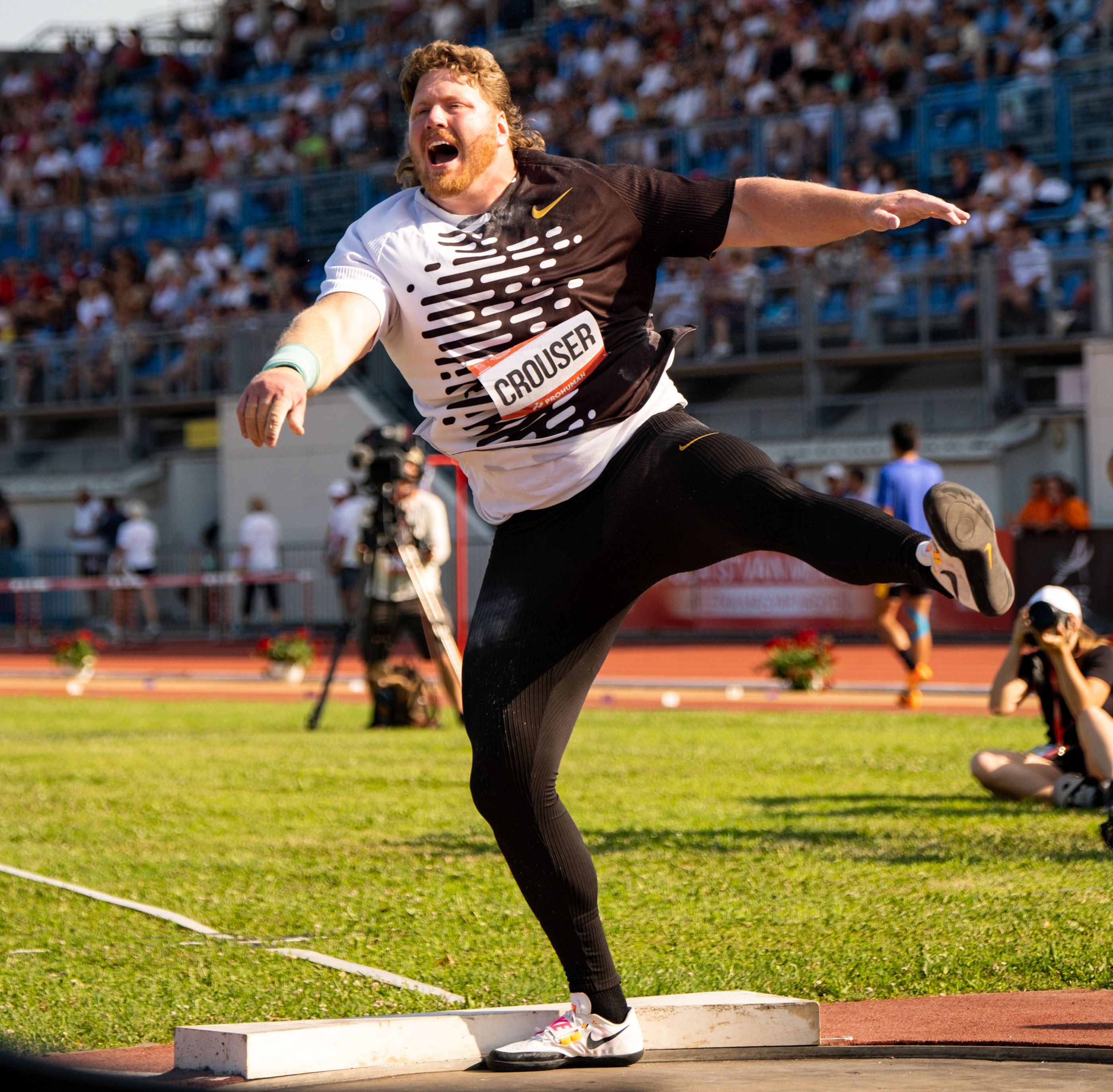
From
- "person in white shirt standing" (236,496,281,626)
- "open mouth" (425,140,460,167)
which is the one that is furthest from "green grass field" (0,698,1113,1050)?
"person in white shirt standing" (236,496,281,626)

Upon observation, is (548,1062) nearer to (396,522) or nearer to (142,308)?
(396,522)

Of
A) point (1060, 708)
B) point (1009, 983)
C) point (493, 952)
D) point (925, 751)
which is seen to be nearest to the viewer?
point (1009, 983)

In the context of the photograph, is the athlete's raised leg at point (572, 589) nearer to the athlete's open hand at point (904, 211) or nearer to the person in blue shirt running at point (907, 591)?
the athlete's open hand at point (904, 211)

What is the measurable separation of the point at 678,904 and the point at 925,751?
16.8 feet

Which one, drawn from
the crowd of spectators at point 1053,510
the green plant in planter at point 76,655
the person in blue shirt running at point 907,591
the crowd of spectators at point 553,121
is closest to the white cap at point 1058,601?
the person in blue shirt running at point 907,591

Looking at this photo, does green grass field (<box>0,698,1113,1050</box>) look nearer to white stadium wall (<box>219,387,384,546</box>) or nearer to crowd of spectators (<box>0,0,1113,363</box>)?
crowd of spectators (<box>0,0,1113,363</box>)

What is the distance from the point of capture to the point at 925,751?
11.1m

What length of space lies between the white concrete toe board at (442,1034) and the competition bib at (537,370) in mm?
1549

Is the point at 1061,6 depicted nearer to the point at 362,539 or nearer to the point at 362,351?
the point at 362,539

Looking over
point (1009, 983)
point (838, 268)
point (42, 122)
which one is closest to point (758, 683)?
point (838, 268)

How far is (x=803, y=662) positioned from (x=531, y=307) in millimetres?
12502

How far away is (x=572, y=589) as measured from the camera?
396cm

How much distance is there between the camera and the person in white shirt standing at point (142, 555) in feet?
88.6

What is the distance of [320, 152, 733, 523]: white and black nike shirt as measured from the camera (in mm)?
3961
